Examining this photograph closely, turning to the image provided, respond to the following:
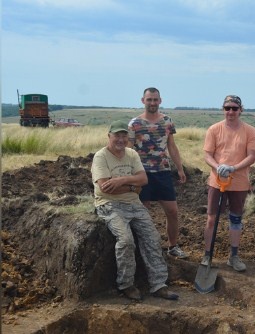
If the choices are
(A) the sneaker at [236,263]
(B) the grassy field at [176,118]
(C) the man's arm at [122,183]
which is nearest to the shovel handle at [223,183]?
(C) the man's arm at [122,183]

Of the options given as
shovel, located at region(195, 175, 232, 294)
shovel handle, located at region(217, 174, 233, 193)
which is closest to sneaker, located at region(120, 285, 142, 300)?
shovel, located at region(195, 175, 232, 294)

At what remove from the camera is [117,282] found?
5.39 metres

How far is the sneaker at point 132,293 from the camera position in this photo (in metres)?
5.32

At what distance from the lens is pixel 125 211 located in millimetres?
5379

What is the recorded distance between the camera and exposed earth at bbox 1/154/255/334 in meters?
5.05

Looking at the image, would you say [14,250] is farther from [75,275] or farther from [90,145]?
[90,145]

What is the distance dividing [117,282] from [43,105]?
32.2m

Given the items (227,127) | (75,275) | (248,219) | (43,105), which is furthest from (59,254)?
(43,105)

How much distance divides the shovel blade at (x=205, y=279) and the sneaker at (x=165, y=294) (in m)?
0.39

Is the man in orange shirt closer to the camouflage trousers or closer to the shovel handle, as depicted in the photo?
the shovel handle

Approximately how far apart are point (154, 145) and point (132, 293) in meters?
1.48

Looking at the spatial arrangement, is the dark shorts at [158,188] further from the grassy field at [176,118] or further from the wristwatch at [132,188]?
the grassy field at [176,118]

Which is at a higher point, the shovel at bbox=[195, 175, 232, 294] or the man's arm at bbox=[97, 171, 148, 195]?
the man's arm at bbox=[97, 171, 148, 195]

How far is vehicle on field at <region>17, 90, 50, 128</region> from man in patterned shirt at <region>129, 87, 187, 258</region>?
29650 mm
